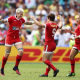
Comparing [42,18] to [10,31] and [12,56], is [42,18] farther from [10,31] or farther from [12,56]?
[10,31]

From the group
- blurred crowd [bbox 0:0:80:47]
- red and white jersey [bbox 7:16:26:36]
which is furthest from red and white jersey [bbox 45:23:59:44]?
blurred crowd [bbox 0:0:80:47]

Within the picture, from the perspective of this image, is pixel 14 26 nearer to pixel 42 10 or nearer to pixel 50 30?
pixel 50 30

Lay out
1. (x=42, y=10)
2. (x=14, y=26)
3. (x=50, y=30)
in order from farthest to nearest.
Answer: (x=42, y=10) → (x=14, y=26) → (x=50, y=30)

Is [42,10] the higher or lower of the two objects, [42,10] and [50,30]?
the lower

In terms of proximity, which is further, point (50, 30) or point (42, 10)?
point (42, 10)

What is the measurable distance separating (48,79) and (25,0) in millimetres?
11983

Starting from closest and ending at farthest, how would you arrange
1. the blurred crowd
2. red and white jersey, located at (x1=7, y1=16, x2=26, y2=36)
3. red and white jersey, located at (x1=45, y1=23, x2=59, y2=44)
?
red and white jersey, located at (x1=45, y1=23, x2=59, y2=44) → red and white jersey, located at (x1=7, y1=16, x2=26, y2=36) → the blurred crowd

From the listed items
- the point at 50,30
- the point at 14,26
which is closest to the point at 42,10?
the point at 14,26

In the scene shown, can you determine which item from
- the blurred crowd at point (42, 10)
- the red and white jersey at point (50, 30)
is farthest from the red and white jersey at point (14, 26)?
the blurred crowd at point (42, 10)

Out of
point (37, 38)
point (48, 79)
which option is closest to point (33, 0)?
point (37, 38)

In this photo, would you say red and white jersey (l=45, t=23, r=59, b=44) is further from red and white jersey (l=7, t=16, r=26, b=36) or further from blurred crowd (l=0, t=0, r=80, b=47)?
blurred crowd (l=0, t=0, r=80, b=47)

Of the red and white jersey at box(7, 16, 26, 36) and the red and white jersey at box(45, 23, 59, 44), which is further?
the red and white jersey at box(7, 16, 26, 36)

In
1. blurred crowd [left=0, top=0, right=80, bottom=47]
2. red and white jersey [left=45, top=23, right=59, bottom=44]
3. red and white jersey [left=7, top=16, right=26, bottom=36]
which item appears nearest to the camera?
red and white jersey [left=45, top=23, right=59, bottom=44]

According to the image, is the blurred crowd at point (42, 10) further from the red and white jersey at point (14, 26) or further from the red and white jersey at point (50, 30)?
the red and white jersey at point (50, 30)
